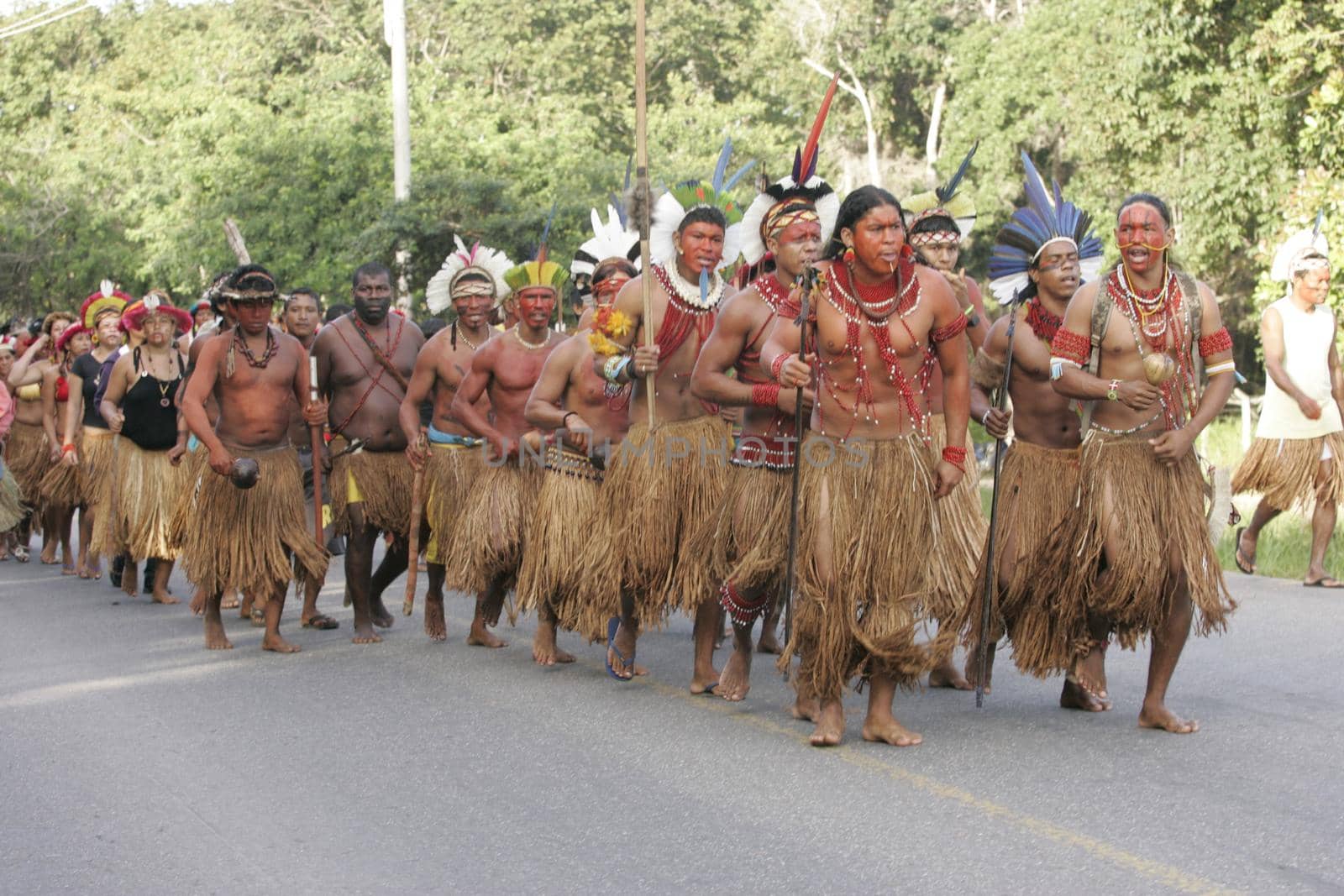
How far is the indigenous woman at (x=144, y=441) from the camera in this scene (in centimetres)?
1173

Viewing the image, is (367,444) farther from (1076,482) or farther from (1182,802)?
(1182,802)

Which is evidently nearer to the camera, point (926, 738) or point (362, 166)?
point (926, 738)

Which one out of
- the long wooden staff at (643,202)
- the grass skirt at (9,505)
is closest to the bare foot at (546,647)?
the long wooden staff at (643,202)

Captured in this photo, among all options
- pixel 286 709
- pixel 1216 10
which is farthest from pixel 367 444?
pixel 1216 10

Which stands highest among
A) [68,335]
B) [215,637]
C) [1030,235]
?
[1030,235]

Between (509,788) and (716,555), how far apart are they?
5.45 feet

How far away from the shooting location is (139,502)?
1180 cm

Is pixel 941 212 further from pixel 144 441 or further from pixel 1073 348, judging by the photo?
pixel 144 441

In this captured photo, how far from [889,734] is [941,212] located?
3.04 m

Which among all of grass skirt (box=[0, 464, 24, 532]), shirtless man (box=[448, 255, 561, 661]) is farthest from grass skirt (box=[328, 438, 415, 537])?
grass skirt (box=[0, 464, 24, 532])

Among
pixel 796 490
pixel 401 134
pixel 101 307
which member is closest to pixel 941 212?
pixel 796 490

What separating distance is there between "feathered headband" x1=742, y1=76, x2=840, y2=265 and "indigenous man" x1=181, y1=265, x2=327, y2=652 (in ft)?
9.75

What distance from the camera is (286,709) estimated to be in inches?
301

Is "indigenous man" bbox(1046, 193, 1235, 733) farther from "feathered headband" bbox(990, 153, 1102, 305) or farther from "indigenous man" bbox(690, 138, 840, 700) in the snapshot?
"indigenous man" bbox(690, 138, 840, 700)
